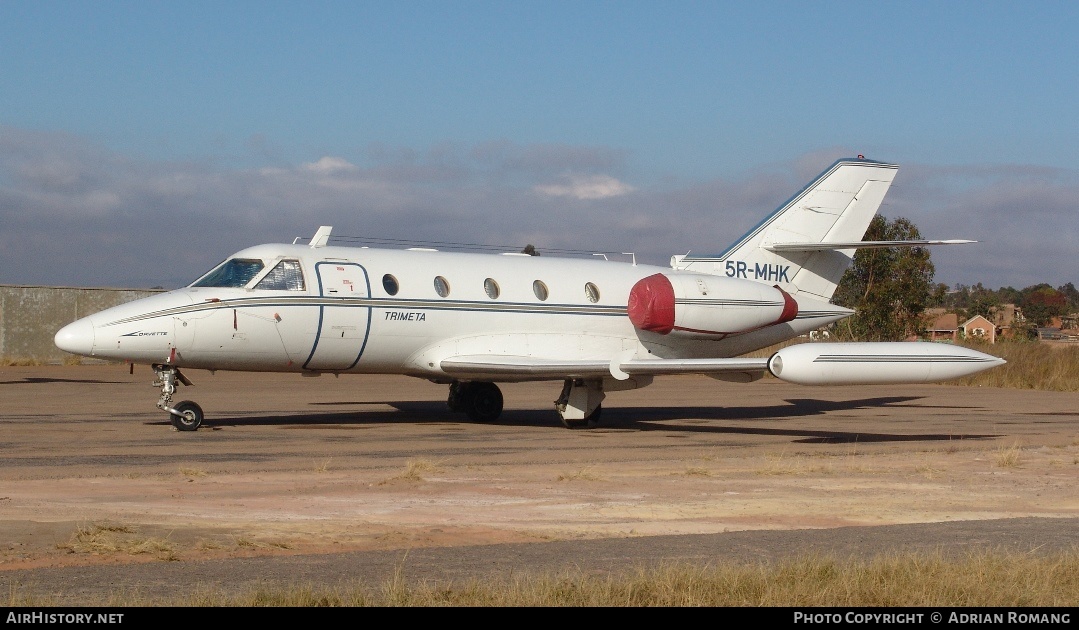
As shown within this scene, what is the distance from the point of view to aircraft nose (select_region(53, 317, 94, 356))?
1844 centimetres

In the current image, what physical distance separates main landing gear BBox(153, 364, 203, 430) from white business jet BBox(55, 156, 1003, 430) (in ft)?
0.08

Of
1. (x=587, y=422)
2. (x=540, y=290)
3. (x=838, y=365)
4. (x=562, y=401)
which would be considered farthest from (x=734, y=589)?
(x=540, y=290)

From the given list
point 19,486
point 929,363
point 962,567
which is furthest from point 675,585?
point 929,363

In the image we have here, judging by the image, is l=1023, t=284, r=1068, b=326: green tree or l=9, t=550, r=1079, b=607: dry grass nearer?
l=9, t=550, r=1079, b=607: dry grass

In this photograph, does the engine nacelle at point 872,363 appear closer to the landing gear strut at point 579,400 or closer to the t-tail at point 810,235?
the landing gear strut at point 579,400

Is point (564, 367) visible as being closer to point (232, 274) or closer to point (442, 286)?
point (442, 286)

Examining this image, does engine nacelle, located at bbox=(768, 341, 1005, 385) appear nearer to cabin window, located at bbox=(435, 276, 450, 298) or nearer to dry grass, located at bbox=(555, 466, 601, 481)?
dry grass, located at bbox=(555, 466, 601, 481)

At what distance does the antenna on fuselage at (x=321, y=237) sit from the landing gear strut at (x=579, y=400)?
5.07 meters

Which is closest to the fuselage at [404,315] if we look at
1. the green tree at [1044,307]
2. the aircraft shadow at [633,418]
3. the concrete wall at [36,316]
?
the aircraft shadow at [633,418]

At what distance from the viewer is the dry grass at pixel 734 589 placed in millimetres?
7254

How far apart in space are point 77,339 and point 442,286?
629cm

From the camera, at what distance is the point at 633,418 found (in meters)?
25.2

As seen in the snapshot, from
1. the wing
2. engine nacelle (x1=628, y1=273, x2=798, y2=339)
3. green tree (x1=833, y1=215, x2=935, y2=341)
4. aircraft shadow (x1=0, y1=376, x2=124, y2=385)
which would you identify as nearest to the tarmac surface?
the wing
